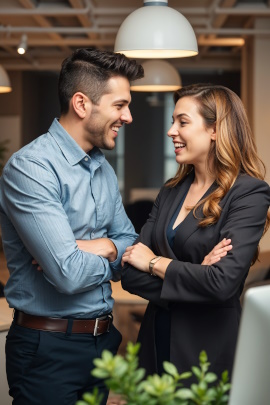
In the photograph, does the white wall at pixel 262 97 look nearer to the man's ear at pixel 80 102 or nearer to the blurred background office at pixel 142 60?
the blurred background office at pixel 142 60

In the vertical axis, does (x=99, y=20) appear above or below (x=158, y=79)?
above

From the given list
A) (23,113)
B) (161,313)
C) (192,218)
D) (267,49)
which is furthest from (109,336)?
(23,113)

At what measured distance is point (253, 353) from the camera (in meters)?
1.33

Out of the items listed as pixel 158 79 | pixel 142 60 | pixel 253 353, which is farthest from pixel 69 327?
pixel 142 60

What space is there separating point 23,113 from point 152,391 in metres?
14.7

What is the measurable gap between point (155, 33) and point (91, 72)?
1.12 meters

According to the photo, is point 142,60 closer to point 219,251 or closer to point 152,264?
point 152,264

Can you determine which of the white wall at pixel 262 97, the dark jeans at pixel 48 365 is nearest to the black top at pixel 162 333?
the dark jeans at pixel 48 365

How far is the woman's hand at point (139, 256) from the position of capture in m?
2.57

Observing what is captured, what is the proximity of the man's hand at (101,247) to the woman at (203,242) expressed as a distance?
6 cm

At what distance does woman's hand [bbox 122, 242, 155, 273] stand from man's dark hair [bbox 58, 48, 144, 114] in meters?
0.55

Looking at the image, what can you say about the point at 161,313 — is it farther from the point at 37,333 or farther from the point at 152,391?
the point at 152,391

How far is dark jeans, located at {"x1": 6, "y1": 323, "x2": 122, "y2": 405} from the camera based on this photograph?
Answer: 2383 millimetres

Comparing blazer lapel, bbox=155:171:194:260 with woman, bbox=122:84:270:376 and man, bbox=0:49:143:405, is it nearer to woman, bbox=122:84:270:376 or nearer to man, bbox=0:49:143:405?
woman, bbox=122:84:270:376
